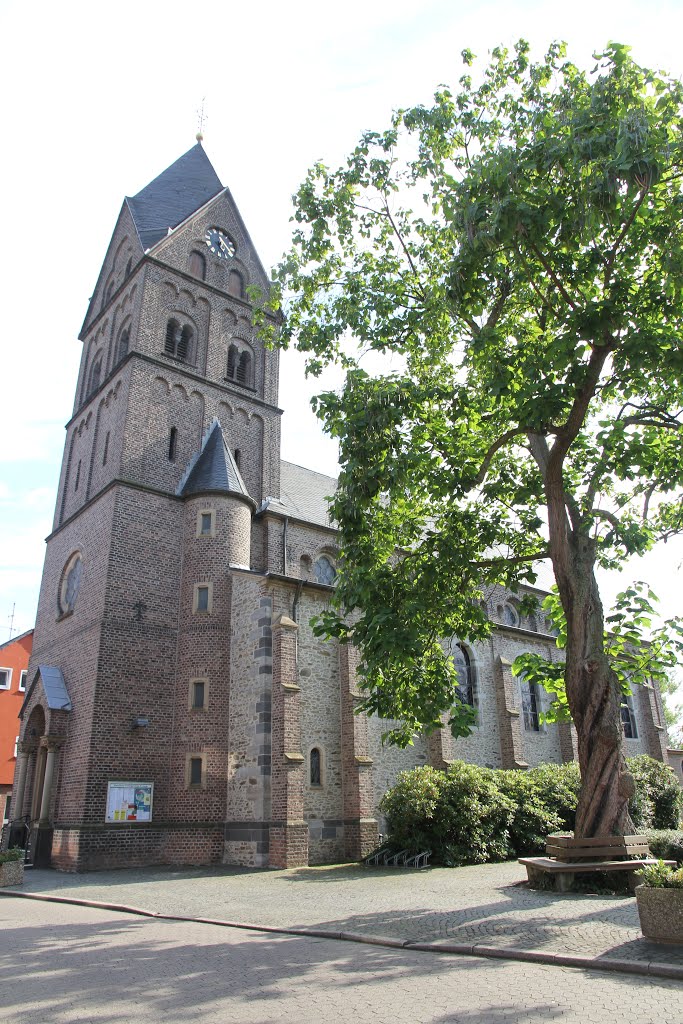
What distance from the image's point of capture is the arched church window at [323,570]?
23.5 meters

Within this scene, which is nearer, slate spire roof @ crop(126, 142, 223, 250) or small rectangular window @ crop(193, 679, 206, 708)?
small rectangular window @ crop(193, 679, 206, 708)

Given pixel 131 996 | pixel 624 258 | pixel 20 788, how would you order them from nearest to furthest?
pixel 131 996, pixel 624 258, pixel 20 788

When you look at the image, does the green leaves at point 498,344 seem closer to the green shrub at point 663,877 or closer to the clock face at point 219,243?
the green shrub at point 663,877

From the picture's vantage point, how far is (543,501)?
13359mm

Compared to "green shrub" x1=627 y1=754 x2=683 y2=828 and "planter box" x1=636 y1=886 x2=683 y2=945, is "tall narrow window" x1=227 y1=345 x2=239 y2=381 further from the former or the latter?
"planter box" x1=636 y1=886 x2=683 y2=945

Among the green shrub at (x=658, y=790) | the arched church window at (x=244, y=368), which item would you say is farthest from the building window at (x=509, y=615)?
the arched church window at (x=244, y=368)

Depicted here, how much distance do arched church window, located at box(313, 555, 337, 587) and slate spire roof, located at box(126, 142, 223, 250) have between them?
41.4 feet

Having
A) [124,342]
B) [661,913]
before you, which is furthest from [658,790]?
[124,342]

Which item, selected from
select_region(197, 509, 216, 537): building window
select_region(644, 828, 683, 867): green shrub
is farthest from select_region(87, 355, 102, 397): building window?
select_region(644, 828, 683, 867): green shrub

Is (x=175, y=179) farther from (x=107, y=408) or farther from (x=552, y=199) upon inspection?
(x=552, y=199)

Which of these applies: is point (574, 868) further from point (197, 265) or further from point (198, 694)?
point (197, 265)

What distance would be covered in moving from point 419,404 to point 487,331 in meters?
2.20

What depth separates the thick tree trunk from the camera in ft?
35.6

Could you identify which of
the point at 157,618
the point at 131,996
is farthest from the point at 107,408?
the point at 131,996
